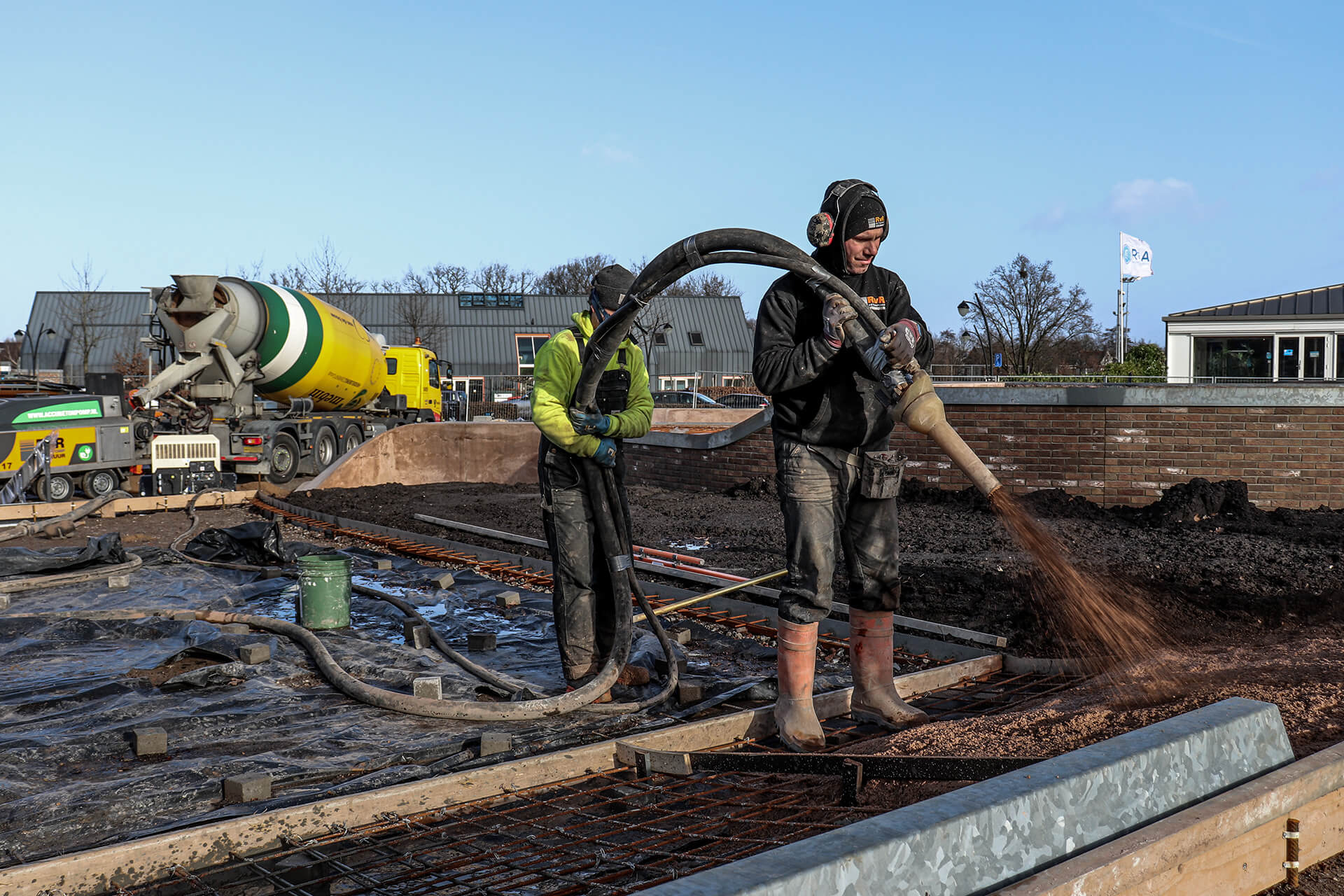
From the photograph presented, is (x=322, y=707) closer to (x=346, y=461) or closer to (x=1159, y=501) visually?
(x=1159, y=501)

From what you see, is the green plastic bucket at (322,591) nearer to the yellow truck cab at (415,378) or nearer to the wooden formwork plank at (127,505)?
the wooden formwork plank at (127,505)

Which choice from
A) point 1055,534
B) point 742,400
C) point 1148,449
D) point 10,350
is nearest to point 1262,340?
point 742,400

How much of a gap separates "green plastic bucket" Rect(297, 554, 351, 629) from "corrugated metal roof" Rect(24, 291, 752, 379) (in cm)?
4294

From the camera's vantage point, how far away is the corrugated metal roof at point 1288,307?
953 inches

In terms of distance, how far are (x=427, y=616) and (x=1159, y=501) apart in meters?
7.13

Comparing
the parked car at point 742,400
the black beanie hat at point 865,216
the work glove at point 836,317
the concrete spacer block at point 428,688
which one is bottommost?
the concrete spacer block at point 428,688

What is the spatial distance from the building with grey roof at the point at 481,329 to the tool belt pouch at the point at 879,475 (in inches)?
1598

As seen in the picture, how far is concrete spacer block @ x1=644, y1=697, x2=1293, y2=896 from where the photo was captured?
1.85m

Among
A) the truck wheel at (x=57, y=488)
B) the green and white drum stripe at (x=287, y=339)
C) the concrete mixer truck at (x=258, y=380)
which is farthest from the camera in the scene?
the green and white drum stripe at (x=287, y=339)

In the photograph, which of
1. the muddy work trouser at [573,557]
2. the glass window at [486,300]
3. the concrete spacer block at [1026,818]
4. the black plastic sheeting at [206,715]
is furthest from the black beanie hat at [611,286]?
the glass window at [486,300]

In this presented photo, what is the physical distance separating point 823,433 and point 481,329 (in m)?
49.0

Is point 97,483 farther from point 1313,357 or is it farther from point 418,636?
point 1313,357

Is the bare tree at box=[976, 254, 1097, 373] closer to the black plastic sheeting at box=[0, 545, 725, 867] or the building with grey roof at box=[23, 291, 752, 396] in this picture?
the building with grey roof at box=[23, 291, 752, 396]

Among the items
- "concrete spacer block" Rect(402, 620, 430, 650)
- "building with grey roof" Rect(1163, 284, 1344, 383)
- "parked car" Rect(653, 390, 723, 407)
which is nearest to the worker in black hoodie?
"concrete spacer block" Rect(402, 620, 430, 650)
